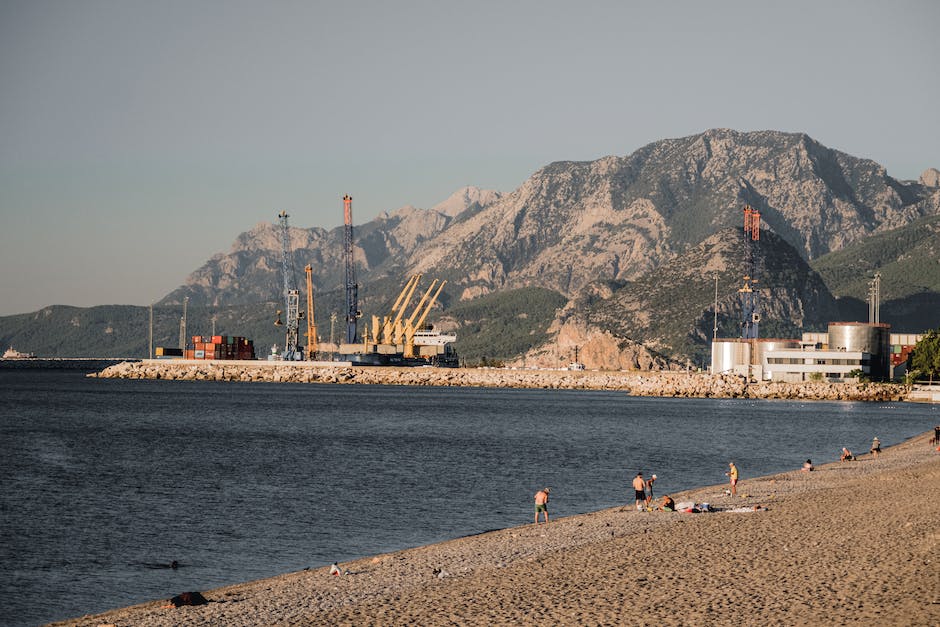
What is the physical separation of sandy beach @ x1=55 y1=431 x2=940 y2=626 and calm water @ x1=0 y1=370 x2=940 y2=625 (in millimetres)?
4320

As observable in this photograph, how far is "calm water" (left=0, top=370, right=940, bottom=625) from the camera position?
37.2 m

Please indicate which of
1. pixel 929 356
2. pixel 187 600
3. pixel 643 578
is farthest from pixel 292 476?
pixel 929 356

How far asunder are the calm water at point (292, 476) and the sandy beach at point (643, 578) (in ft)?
14.2

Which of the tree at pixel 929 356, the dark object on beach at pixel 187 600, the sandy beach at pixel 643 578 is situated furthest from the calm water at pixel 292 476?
the tree at pixel 929 356

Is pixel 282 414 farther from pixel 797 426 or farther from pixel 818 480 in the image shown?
pixel 818 480

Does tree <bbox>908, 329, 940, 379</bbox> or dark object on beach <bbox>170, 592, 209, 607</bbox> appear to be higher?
tree <bbox>908, 329, 940, 379</bbox>

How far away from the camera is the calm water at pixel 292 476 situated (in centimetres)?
3716

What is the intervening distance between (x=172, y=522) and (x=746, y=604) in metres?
27.7

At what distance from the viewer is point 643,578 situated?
2977 centimetres

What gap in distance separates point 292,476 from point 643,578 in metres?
37.3

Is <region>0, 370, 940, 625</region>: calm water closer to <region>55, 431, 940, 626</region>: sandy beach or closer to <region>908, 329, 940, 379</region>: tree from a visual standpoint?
<region>55, 431, 940, 626</region>: sandy beach

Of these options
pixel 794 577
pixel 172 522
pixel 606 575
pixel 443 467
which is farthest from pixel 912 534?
pixel 443 467

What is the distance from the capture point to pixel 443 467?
69438 mm

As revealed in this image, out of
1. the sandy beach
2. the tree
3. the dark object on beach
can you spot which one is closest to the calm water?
the dark object on beach
